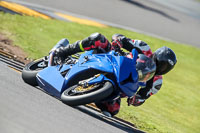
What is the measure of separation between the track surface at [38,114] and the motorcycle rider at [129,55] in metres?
0.24

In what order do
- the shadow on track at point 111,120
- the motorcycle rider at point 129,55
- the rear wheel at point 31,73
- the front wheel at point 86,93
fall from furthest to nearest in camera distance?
the rear wheel at point 31,73 < the motorcycle rider at point 129,55 < the shadow on track at point 111,120 < the front wheel at point 86,93

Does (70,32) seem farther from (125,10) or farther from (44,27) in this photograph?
(125,10)

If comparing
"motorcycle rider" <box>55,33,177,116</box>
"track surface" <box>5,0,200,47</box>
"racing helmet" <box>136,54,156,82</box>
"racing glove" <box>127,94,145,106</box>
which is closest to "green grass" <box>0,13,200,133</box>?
"racing glove" <box>127,94,145,106</box>

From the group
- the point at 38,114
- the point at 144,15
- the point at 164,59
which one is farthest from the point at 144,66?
the point at 144,15

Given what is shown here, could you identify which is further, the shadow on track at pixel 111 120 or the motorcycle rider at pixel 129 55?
the motorcycle rider at pixel 129 55

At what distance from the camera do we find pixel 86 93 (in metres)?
4.84

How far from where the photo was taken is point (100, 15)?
48.2 feet

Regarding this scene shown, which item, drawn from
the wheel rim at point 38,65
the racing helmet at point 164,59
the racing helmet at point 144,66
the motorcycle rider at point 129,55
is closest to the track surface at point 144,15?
the wheel rim at point 38,65

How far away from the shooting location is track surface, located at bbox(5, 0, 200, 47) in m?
14.4

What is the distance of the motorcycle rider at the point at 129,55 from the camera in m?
5.34

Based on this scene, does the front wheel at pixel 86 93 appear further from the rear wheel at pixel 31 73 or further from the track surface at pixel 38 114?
the rear wheel at pixel 31 73

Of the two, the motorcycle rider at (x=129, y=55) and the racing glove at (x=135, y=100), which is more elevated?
the motorcycle rider at (x=129, y=55)

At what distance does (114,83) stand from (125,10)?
1132 cm

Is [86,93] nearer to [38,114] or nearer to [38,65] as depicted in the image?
[38,114]
